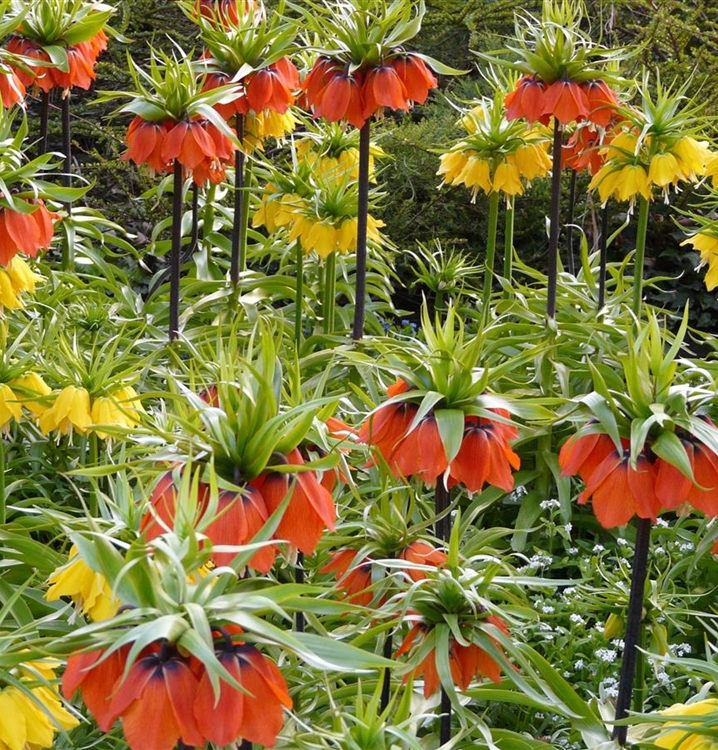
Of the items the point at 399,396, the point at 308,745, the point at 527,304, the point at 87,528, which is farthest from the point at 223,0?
the point at 308,745

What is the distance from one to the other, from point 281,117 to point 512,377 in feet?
3.06

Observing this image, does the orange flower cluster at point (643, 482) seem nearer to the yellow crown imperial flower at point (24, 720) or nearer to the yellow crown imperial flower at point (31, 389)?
the yellow crown imperial flower at point (24, 720)

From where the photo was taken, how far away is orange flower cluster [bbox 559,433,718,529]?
1.39 metres

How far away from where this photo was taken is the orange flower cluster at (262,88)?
9.07ft

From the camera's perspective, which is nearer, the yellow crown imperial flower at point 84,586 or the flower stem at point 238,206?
the yellow crown imperial flower at point 84,586

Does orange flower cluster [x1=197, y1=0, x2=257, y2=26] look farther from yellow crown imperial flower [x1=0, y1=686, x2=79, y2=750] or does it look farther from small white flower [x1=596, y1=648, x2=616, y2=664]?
yellow crown imperial flower [x1=0, y1=686, x2=79, y2=750]

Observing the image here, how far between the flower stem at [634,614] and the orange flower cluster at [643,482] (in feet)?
0.26

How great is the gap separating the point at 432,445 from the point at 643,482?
28 cm

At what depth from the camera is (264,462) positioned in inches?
47.1

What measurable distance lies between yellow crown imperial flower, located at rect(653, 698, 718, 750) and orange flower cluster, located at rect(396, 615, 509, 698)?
8.3 inches

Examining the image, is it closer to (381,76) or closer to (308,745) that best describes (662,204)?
(381,76)

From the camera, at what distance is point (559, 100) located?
2.69m

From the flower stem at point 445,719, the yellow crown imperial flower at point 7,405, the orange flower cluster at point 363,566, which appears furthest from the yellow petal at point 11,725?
the yellow crown imperial flower at point 7,405

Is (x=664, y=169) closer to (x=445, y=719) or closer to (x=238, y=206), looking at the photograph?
(x=238, y=206)
